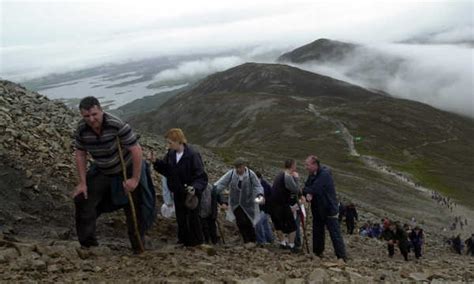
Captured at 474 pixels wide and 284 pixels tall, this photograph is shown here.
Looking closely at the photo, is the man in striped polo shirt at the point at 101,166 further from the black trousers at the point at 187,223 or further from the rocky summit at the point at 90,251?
the black trousers at the point at 187,223

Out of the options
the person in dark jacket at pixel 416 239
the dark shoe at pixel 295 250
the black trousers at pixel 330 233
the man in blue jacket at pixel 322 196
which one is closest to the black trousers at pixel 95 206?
the man in blue jacket at pixel 322 196

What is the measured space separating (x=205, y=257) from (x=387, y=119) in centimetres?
17940

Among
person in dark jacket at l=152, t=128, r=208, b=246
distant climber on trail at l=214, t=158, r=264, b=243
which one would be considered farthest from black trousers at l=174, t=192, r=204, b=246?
distant climber on trail at l=214, t=158, r=264, b=243

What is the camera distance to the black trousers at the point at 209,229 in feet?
47.7

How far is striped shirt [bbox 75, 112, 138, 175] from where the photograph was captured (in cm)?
980

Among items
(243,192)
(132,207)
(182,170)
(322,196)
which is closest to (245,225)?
(243,192)

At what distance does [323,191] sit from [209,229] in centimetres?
325

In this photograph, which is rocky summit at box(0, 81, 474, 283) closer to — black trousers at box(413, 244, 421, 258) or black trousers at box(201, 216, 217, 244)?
black trousers at box(201, 216, 217, 244)

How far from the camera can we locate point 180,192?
1170 cm

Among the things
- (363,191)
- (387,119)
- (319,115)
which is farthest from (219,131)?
(363,191)

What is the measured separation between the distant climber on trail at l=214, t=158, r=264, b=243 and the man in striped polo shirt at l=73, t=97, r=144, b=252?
3674 millimetres

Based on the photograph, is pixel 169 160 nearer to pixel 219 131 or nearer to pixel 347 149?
pixel 347 149

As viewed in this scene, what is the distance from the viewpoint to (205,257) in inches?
446

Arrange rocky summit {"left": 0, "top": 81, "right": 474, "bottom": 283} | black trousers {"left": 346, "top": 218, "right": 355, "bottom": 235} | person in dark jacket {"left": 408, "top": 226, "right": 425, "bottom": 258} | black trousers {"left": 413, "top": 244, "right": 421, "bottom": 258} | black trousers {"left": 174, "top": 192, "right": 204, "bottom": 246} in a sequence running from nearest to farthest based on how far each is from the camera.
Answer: rocky summit {"left": 0, "top": 81, "right": 474, "bottom": 283} → black trousers {"left": 174, "top": 192, "right": 204, "bottom": 246} → black trousers {"left": 413, "top": 244, "right": 421, "bottom": 258} → person in dark jacket {"left": 408, "top": 226, "right": 425, "bottom": 258} → black trousers {"left": 346, "top": 218, "right": 355, "bottom": 235}
